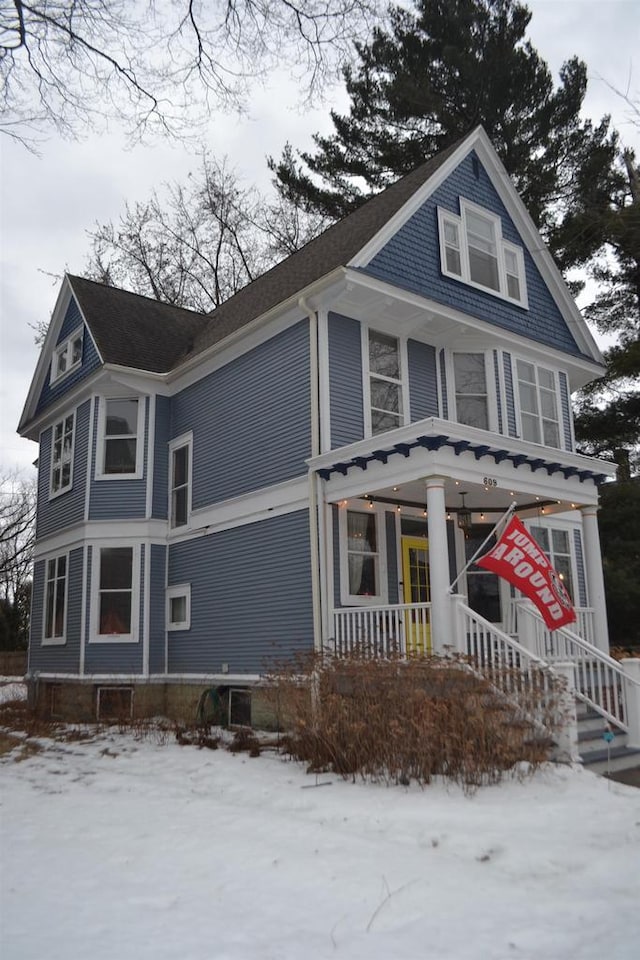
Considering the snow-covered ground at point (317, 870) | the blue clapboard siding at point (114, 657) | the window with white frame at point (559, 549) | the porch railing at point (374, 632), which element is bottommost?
the snow-covered ground at point (317, 870)

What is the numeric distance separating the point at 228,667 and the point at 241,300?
7.86 m

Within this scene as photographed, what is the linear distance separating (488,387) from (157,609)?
23.7 ft

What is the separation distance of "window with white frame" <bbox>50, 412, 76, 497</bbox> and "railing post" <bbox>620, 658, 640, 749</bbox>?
10.9m

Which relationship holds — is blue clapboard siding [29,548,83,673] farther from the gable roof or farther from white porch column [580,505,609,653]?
white porch column [580,505,609,653]

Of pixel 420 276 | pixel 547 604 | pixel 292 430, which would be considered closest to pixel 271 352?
pixel 292 430

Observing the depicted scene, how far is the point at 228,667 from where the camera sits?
12.9m

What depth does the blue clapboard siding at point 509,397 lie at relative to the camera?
13860 mm

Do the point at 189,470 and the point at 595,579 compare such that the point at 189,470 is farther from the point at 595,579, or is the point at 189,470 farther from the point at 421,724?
the point at 421,724

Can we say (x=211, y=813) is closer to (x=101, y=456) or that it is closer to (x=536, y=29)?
(x=101, y=456)

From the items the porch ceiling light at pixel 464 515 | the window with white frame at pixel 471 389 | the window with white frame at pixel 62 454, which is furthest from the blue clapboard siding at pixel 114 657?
the window with white frame at pixel 471 389

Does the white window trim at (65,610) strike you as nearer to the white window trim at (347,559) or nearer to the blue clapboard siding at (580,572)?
the white window trim at (347,559)

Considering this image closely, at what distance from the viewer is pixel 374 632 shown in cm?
1091

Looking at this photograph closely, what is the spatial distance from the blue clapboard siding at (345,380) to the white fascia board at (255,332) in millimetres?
585

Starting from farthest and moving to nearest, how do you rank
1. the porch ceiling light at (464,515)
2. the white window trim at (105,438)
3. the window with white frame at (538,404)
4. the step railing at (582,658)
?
the white window trim at (105,438) → the window with white frame at (538,404) → the porch ceiling light at (464,515) → the step railing at (582,658)
